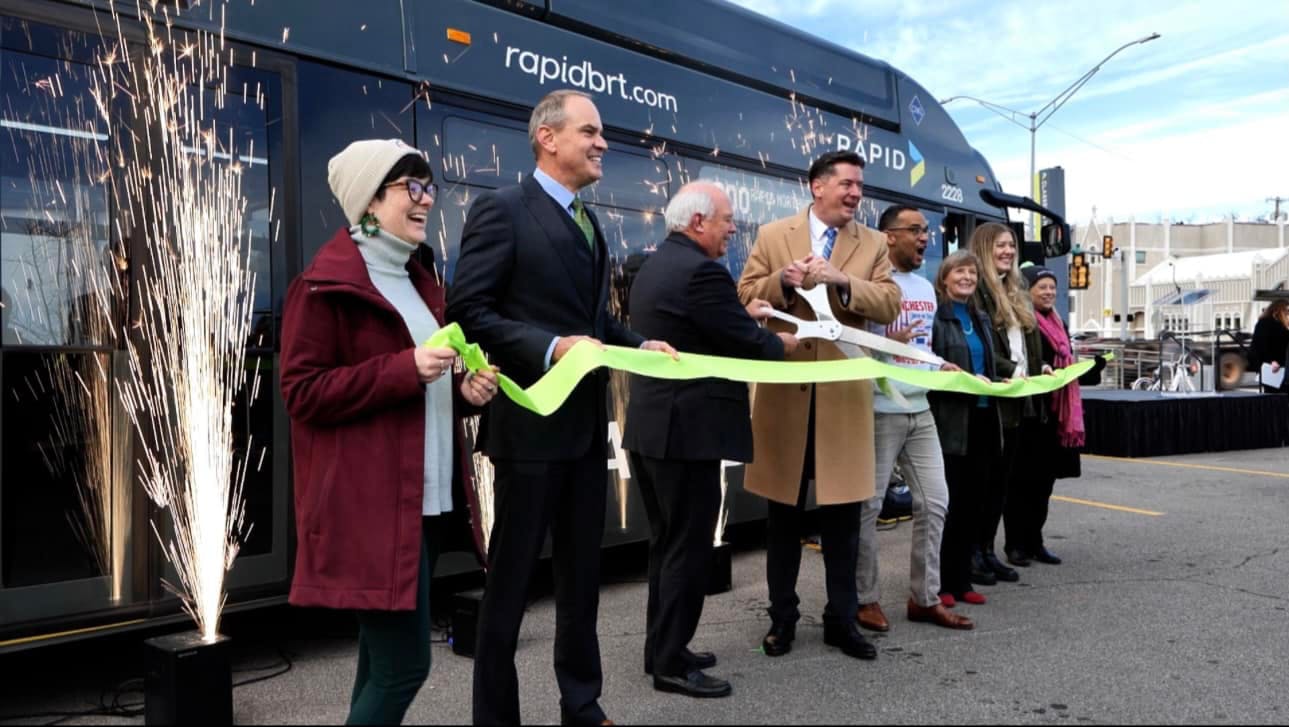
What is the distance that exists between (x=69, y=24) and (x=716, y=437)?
268cm

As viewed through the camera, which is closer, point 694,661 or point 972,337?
point 694,661

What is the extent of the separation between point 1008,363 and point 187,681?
14.1 ft

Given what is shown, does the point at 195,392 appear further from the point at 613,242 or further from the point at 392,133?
the point at 613,242

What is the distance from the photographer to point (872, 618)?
15.2ft

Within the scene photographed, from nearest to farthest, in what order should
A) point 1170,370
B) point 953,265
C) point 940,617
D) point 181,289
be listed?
point 181,289
point 940,617
point 953,265
point 1170,370

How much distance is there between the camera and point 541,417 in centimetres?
299

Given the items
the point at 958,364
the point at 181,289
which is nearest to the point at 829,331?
the point at 958,364

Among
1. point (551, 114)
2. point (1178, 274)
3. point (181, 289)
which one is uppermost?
point (1178, 274)

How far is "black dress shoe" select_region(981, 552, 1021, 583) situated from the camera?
227 inches

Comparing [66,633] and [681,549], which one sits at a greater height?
[681,549]

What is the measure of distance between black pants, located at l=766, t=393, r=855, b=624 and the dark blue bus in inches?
44.4

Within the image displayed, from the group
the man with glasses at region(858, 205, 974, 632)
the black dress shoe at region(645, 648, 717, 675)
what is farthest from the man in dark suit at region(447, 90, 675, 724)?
the man with glasses at region(858, 205, 974, 632)

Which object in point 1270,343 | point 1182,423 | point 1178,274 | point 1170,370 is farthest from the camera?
point 1178,274

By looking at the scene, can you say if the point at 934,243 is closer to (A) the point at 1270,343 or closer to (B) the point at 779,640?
(B) the point at 779,640
